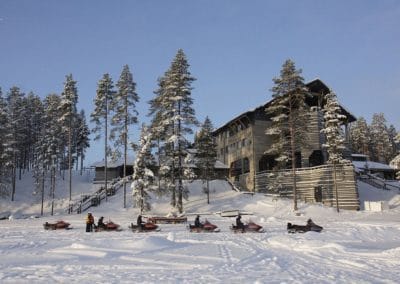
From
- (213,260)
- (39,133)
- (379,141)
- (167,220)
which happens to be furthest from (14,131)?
(379,141)

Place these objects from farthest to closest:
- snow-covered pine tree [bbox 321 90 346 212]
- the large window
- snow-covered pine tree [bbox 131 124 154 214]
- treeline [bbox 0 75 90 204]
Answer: the large window
treeline [bbox 0 75 90 204]
snow-covered pine tree [bbox 321 90 346 212]
snow-covered pine tree [bbox 131 124 154 214]

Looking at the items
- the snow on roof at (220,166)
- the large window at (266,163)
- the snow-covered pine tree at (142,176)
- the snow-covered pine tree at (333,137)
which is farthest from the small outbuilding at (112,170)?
the snow-covered pine tree at (333,137)

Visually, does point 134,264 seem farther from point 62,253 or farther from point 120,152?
point 120,152

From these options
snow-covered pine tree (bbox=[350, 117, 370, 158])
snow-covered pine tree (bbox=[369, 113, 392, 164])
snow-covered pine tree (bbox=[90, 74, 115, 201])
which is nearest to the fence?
snow-covered pine tree (bbox=[90, 74, 115, 201])

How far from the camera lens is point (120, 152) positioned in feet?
147

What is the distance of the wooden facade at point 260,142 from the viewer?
48625 mm

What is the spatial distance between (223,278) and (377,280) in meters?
4.07

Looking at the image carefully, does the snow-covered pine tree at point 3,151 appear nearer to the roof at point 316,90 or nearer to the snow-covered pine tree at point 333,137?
the roof at point 316,90

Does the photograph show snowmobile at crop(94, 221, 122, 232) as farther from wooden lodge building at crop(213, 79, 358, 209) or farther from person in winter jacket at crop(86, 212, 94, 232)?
wooden lodge building at crop(213, 79, 358, 209)

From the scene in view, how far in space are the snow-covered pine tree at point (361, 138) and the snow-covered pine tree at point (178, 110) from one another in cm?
5238

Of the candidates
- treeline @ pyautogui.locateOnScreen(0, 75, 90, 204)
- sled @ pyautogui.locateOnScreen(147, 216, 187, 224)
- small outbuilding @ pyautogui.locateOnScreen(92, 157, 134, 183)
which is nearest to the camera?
sled @ pyautogui.locateOnScreen(147, 216, 187, 224)

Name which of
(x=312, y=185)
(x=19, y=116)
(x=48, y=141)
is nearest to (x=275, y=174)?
(x=312, y=185)

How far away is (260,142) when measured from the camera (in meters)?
50.6

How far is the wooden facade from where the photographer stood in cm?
4862
